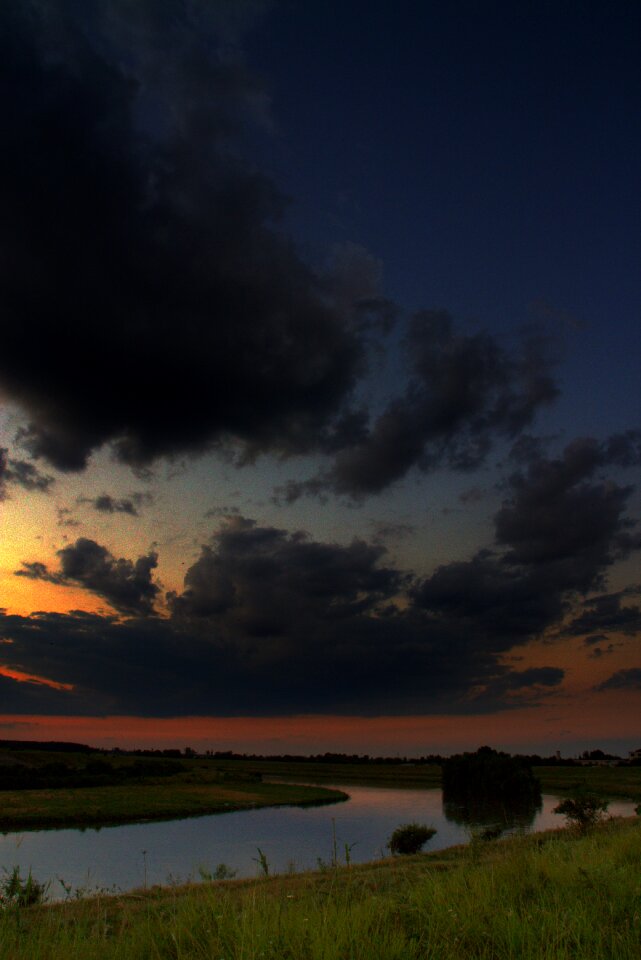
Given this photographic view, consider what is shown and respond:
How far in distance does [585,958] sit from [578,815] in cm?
3046

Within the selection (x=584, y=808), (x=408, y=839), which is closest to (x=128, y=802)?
(x=408, y=839)

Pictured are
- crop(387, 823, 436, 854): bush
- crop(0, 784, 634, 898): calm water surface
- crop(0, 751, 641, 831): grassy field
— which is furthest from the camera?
crop(0, 751, 641, 831): grassy field

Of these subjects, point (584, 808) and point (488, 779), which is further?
point (488, 779)

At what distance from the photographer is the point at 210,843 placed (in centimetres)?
4059

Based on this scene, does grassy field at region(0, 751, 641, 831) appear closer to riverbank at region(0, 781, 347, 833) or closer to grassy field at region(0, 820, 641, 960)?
riverbank at region(0, 781, 347, 833)

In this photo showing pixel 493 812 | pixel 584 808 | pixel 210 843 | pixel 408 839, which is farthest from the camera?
pixel 493 812

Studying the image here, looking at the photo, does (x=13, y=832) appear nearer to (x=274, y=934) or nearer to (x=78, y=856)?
(x=78, y=856)

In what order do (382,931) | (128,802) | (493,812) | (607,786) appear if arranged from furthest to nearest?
1. (607,786)
2. (493,812)
3. (128,802)
4. (382,931)

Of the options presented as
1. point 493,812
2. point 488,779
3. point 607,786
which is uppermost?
point 488,779

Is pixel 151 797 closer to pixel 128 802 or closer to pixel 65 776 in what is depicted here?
pixel 128 802

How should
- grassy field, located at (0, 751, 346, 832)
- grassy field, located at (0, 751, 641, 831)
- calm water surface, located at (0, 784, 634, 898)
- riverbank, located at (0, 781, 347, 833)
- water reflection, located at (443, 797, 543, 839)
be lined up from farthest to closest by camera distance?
water reflection, located at (443, 797, 543, 839)
grassy field, located at (0, 751, 641, 831)
grassy field, located at (0, 751, 346, 832)
riverbank, located at (0, 781, 347, 833)
calm water surface, located at (0, 784, 634, 898)

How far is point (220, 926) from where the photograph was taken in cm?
548

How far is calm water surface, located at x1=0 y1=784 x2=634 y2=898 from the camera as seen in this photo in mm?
29031

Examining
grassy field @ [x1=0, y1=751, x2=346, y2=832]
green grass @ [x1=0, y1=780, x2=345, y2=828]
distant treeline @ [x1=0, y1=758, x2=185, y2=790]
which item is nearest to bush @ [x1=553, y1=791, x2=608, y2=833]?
green grass @ [x1=0, y1=780, x2=345, y2=828]
